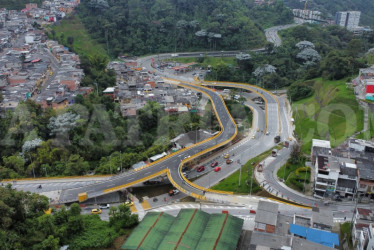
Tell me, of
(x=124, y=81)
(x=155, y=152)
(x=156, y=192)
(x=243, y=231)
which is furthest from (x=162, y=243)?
(x=124, y=81)

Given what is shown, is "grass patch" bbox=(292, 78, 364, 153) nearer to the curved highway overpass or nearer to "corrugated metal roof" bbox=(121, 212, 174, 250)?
the curved highway overpass

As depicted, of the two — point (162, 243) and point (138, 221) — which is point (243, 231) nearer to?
Answer: point (162, 243)

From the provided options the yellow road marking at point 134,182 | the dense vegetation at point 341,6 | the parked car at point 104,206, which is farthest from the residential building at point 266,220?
the dense vegetation at point 341,6

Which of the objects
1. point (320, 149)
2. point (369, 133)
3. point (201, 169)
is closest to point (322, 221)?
point (320, 149)

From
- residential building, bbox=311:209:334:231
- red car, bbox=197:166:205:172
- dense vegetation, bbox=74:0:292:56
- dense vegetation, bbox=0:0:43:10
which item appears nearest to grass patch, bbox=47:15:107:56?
dense vegetation, bbox=74:0:292:56

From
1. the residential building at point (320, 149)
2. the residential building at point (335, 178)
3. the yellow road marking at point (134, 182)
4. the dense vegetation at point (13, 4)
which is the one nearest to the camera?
the residential building at point (335, 178)

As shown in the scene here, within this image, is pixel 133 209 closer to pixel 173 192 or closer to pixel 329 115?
pixel 173 192

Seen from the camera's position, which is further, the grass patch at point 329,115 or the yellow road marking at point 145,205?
the grass patch at point 329,115

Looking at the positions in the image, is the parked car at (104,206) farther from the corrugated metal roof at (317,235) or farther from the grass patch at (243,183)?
the corrugated metal roof at (317,235)
